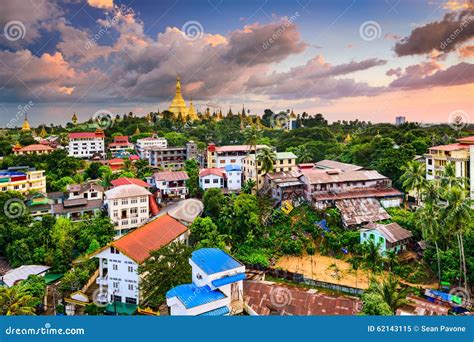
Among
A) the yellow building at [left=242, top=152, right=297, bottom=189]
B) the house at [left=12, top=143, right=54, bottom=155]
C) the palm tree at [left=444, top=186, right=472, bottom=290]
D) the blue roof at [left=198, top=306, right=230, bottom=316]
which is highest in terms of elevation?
the house at [left=12, top=143, right=54, bottom=155]

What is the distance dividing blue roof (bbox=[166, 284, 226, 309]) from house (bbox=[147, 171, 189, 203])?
7.33m

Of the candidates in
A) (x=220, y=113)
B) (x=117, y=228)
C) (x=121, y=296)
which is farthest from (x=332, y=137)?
(x=121, y=296)

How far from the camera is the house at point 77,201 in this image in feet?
35.3

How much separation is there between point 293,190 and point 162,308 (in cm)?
581

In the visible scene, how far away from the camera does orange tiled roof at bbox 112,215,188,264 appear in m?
7.46

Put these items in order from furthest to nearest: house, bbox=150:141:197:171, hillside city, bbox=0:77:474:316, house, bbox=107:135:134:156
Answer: house, bbox=107:135:134:156 < house, bbox=150:141:197:171 < hillside city, bbox=0:77:474:316

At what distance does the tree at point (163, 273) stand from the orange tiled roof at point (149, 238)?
1.20ft

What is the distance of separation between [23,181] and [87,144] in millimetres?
6716

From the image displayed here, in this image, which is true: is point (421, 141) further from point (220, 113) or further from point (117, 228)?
point (220, 113)

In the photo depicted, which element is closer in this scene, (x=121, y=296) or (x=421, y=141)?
(x=121, y=296)

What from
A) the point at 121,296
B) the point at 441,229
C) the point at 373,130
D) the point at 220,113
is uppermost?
the point at 220,113

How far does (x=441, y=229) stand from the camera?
7855 millimetres

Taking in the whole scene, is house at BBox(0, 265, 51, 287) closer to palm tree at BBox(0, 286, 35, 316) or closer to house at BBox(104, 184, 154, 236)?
palm tree at BBox(0, 286, 35, 316)

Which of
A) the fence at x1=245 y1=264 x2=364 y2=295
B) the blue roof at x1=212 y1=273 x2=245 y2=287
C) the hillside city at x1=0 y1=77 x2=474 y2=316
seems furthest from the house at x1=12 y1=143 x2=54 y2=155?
the blue roof at x1=212 y1=273 x2=245 y2=287
